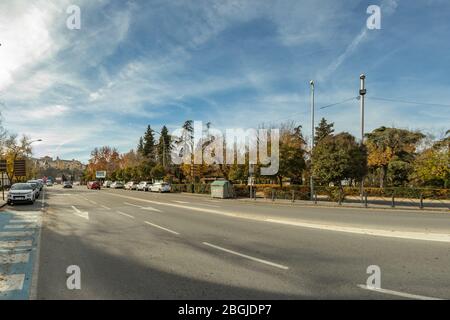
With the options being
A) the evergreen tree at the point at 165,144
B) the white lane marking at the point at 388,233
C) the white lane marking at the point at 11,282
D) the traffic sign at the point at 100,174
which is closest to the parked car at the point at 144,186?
the evergreen tree at the point at 165,144

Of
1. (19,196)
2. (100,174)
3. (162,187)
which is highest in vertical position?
(100,174)

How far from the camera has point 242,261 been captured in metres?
7.09

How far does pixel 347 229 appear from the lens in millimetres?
11422

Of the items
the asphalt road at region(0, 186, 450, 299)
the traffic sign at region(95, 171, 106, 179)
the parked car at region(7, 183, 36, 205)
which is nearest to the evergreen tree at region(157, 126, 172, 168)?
the traffic sign at region(95, 171, 106, 179)

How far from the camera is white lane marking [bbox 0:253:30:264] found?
734 centimetres

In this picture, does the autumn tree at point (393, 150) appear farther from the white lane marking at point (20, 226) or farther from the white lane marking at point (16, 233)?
the white lane marking at point (16, 233)

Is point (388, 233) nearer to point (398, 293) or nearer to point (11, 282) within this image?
point (398, 293)

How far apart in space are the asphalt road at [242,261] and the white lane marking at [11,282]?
278 millimetres

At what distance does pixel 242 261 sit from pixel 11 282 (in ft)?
15.2

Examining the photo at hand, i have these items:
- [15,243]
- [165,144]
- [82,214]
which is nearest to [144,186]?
[82,214]

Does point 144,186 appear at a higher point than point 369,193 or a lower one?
lower

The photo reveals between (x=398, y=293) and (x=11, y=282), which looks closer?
(x=398, y=293)

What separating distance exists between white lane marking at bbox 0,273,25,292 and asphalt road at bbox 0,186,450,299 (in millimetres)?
278

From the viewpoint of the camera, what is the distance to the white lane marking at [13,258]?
24.1ft
